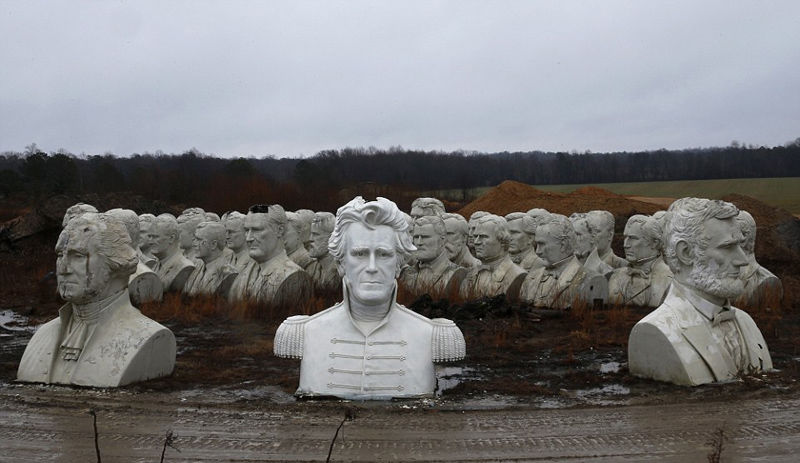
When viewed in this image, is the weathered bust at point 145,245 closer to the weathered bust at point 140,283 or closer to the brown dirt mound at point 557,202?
the weathered bust at point 140,283

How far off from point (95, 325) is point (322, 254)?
7667 mm

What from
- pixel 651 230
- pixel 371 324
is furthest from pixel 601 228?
pixel 371 324

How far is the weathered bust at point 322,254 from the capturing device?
50.2 ft

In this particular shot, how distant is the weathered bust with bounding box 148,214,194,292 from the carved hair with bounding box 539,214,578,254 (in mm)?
6901

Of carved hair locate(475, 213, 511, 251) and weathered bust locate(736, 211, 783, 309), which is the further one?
carved hair locate(475, 213, 511, 251)

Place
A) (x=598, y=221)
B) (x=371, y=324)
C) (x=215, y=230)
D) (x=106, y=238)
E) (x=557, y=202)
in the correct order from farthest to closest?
(x=557, y=202) → (x=215, y=230) → (x=598, y=221) → (x=106, y=238) → (x=371, y=324)

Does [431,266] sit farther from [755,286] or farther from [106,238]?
[106,238]

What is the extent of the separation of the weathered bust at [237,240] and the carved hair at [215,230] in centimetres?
43

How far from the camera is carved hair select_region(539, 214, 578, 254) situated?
530 inches

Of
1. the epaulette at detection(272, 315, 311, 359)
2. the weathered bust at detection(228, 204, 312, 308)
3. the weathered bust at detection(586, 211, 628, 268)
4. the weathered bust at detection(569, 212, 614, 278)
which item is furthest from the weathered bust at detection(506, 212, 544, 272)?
the epaulette at detection(272, 315, 311, 359)

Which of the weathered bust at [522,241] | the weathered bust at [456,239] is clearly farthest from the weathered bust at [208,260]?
the weathered bust at [522,241]

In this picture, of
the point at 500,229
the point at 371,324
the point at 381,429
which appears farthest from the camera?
the point at 500,229

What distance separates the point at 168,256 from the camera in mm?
16812

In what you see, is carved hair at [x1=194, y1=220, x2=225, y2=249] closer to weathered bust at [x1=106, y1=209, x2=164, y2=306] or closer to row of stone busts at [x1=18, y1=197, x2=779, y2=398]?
weathered bust at [x1=106, y1=209, x2=164, y2=306]
